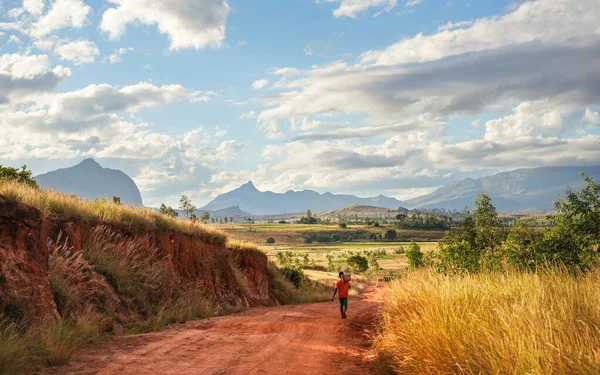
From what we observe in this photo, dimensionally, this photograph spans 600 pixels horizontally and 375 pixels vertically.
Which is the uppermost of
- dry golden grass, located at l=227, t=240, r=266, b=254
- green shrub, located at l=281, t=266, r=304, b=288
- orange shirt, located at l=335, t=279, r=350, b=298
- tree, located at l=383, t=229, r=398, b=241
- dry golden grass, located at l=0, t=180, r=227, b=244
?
dry golden grass, located at l=0, t=180, r=227, b=244

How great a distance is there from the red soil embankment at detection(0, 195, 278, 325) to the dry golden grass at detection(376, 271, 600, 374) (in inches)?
314

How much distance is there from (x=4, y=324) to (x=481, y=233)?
36.5 metres

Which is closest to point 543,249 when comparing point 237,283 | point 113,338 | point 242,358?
point 237,283

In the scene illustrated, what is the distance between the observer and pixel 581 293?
7.79m

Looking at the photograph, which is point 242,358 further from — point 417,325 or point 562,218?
point 562,218

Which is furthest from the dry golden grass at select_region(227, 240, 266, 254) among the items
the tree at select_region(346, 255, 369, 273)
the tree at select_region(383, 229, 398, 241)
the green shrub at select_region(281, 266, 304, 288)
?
the tree at select_region(383, 229, 398, 241)

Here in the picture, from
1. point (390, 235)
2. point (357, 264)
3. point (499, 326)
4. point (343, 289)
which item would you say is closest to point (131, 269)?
point (343, 289)

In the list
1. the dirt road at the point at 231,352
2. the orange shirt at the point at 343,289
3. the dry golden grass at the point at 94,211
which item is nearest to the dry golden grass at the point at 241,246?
the dry golden grass at the point at 94,211

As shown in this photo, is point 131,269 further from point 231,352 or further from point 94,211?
point 231,352

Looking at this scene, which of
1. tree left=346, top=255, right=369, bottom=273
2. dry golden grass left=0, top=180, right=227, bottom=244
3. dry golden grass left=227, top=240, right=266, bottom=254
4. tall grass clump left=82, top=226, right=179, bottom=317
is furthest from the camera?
tree left=346, top=255, right=369, bottom=273

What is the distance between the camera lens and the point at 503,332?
21.0 feet

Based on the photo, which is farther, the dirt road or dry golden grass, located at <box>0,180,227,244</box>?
dry golden grass, located at <box>0,180,227,244</box>

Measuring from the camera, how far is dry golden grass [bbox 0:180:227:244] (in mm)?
13492

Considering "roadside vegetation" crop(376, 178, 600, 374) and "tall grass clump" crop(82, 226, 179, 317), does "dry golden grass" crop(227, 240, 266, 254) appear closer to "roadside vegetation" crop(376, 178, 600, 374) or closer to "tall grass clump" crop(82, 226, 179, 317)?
"tall grass clump" crop(82, 226, 179, 317)
